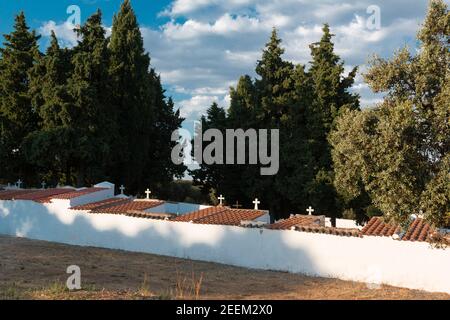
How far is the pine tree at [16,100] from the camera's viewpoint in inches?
1475

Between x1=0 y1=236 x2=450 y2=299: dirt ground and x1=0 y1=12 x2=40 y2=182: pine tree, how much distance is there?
677 inches

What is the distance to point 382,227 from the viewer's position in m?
18.1

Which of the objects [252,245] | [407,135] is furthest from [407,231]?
[252,245]

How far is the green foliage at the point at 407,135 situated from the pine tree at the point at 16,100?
28.5 m

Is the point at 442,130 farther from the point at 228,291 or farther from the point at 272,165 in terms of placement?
the point at 272,165

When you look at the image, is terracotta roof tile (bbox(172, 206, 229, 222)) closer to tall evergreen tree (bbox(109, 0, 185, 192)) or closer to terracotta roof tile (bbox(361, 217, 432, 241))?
terracotta roof tile (bbox(361, 217, 432, 241))

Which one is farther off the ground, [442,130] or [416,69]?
[416,69]

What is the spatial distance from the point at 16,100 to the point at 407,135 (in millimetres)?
32888

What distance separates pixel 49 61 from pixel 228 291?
1092 inches

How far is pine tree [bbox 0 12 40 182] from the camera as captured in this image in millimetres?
37469

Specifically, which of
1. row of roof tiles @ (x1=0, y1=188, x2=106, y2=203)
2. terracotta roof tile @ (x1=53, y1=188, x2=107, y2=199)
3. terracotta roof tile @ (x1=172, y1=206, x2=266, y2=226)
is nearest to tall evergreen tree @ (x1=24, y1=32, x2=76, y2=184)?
row of roof tiles @ (x1=0, y1=188, x2=106, y2=203)

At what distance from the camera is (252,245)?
64.6 feet
